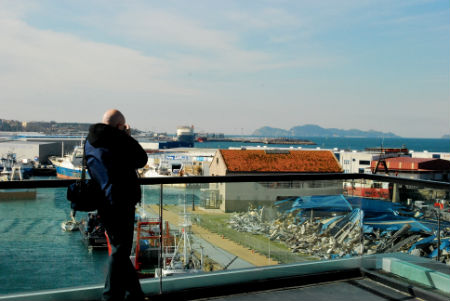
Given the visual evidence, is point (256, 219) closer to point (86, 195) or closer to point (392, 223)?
point (392, 223)

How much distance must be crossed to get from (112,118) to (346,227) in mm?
2385

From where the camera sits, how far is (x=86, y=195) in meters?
2.52

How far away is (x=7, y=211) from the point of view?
106 inches

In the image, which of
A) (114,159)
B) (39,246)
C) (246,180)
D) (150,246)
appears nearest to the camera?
(114,159)

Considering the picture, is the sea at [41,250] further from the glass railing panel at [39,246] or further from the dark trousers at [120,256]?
the dark trousers at [120,256]

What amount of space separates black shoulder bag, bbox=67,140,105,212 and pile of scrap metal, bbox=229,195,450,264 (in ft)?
4.14

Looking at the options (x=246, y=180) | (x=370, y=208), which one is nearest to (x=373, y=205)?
(x=370, y=208)

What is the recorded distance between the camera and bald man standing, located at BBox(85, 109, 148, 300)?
242 cm

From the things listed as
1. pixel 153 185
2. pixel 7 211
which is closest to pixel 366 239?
pixel 153 185

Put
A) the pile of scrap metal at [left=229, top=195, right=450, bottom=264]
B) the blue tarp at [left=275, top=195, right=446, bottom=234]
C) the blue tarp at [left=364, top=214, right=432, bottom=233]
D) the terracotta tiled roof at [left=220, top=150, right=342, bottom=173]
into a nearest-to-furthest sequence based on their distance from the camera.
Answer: the pile of scrap metal at [left=229, top=195, right=450, bottom=264]
the blue tarp at [left=275, top=195, right=446, bottom=234]
the blue tarp at [left=364, top=214, right=432, bottom=233]
the terracotta tiled roof at [left=220, top=150, right=342, bottom=173]

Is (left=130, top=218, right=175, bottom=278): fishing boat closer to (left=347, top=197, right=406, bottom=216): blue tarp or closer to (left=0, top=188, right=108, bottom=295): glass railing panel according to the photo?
(left=0, top=188, right=108, bottom=295): glass railing panel

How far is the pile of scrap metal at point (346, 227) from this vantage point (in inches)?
142

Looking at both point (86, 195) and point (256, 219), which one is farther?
point (256, 219)

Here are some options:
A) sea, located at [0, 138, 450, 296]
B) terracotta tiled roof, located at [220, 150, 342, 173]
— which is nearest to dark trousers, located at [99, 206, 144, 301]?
sea, located at [0, 138, 450, 296]
